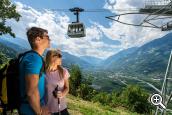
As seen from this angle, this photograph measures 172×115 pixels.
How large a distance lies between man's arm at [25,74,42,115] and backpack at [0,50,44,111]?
0.26 metres

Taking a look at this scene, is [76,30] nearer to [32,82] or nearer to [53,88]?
[53,88]

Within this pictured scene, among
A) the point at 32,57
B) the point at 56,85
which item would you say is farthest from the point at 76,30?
the point at 32,57

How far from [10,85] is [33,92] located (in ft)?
1.37

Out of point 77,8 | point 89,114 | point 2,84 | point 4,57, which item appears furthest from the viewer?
point 4,57

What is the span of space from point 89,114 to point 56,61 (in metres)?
13.0

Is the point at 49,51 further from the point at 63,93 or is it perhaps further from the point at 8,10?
the point at 8,10

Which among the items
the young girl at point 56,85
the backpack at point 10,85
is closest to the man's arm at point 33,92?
the backpack at point 10,85

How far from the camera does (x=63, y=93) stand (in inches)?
365

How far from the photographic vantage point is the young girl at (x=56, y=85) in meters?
9.24

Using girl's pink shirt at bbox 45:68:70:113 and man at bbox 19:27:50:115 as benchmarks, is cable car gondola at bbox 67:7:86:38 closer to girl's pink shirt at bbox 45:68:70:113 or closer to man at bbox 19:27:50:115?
girl's pink shirt at bbox 45:68:70:113

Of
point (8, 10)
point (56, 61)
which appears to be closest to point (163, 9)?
point (56, 61)

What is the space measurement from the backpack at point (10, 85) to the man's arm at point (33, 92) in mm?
256

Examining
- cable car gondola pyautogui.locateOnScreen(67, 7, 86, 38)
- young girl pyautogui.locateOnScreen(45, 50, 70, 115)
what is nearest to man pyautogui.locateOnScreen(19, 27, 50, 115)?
young girl pyautogui.locateOnScreen(45, 50, 70, 115)

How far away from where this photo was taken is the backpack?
706cm
